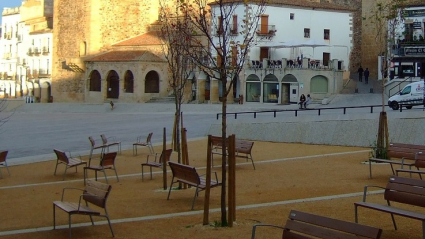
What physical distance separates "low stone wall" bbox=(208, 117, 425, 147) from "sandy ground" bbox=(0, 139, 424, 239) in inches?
60.0

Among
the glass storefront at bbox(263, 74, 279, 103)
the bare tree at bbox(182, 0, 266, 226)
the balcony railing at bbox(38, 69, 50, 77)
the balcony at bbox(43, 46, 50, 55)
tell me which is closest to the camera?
the bare tree at bbox(182, 0, 266, 226)

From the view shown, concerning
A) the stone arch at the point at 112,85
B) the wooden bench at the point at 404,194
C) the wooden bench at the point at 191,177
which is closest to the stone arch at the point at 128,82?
the stone arch at the point at 112,85

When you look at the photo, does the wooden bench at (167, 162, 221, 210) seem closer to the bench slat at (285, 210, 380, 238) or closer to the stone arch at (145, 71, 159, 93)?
the bench slat at (285, 210, 380, 238)

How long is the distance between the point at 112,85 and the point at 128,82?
2441 millimetres

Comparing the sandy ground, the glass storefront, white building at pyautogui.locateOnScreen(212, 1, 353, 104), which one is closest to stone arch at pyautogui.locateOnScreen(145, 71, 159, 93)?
white building at pyautogui.locateOnScreen(212, 1, 353, 104)

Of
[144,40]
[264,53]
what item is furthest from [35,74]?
[264,53]

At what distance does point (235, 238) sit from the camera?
8078 millimetres

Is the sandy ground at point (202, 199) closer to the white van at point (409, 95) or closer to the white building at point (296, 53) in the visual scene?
the white van at point (409, 95)

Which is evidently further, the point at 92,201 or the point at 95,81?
the point at 95,81

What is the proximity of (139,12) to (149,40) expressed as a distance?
17.2 feet

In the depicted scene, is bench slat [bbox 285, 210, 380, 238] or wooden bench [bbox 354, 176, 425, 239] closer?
bench slat [bbox 285, 210, 380, 238]

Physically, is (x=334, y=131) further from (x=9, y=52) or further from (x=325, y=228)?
(x=9, y=52)

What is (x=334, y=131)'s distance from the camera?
65.8 feet

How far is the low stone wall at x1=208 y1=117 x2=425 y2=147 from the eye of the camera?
60.0 ft
